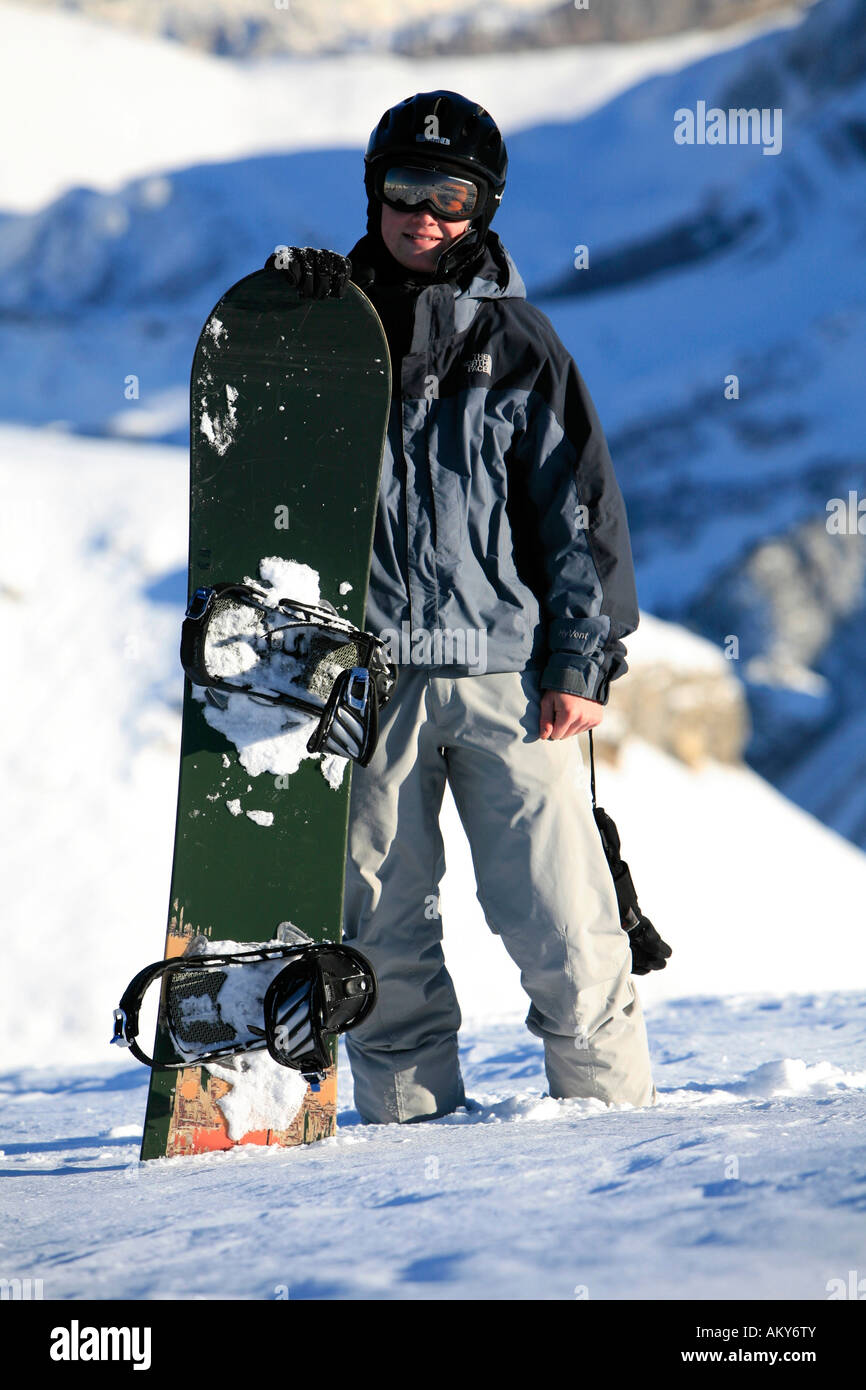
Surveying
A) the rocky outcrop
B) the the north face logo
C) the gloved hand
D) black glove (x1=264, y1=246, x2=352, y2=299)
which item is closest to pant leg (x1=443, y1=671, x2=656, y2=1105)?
the gloved hand

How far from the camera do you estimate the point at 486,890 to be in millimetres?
1976

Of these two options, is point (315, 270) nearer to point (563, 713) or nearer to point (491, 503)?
point (491, 503)

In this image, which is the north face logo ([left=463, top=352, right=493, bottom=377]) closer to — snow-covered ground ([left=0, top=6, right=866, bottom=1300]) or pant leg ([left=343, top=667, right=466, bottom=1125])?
pant leg ([left=343, top=667, right=466, bottom=1125])

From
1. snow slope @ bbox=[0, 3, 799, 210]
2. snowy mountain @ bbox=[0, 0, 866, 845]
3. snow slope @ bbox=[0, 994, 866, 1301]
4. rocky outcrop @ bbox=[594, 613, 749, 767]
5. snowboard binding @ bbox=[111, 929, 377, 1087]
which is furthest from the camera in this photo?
snow slope @ bbox=[0, 3, 799, 210]

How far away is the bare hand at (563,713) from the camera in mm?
1920

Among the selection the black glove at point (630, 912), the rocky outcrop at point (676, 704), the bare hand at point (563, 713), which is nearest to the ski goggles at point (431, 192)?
the bare hand at point (563, 713)

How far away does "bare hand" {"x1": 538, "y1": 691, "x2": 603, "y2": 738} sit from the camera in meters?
1.92

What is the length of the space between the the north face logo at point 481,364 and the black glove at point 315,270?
254 mm

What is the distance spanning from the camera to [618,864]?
207 centimetres

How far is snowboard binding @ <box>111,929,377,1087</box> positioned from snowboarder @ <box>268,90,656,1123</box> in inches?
7.1

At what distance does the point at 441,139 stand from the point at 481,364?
414mm

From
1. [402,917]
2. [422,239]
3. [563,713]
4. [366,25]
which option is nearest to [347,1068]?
[402,917]
